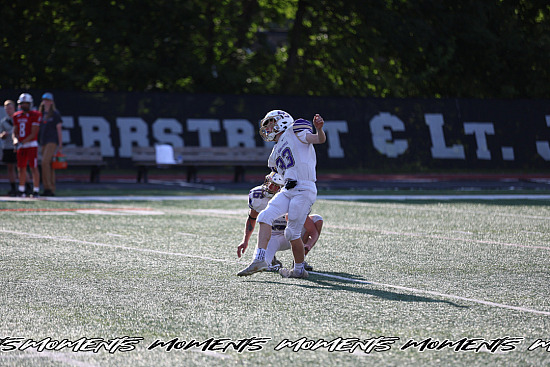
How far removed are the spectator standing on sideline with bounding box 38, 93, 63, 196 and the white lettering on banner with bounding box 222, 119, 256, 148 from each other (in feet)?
30.5

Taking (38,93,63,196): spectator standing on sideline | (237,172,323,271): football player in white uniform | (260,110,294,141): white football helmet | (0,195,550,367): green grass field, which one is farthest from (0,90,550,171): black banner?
(260,110,294,141): white football helmet

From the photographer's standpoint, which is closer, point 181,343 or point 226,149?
point 181,343

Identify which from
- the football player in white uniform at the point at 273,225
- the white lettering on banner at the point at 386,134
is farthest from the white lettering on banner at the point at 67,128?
the football player in white uniform at the point at 273,225

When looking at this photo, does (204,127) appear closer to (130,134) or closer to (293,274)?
(130,134)

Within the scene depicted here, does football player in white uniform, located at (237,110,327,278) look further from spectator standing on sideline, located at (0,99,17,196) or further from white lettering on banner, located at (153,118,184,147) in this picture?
white lettering on banner, located at (153,118,184,147)

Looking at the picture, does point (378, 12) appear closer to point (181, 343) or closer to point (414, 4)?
point (414, 4)

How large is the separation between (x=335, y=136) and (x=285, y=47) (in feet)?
35.7

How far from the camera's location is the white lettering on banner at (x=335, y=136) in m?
28.7

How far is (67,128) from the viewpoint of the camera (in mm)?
26422

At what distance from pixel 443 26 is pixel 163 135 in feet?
44.4

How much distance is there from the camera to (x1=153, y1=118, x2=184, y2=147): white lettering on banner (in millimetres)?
27281

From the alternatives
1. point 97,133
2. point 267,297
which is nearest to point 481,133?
point 97,133

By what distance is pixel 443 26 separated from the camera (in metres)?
35.8

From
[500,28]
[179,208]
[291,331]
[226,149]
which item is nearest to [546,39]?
[500,28]
